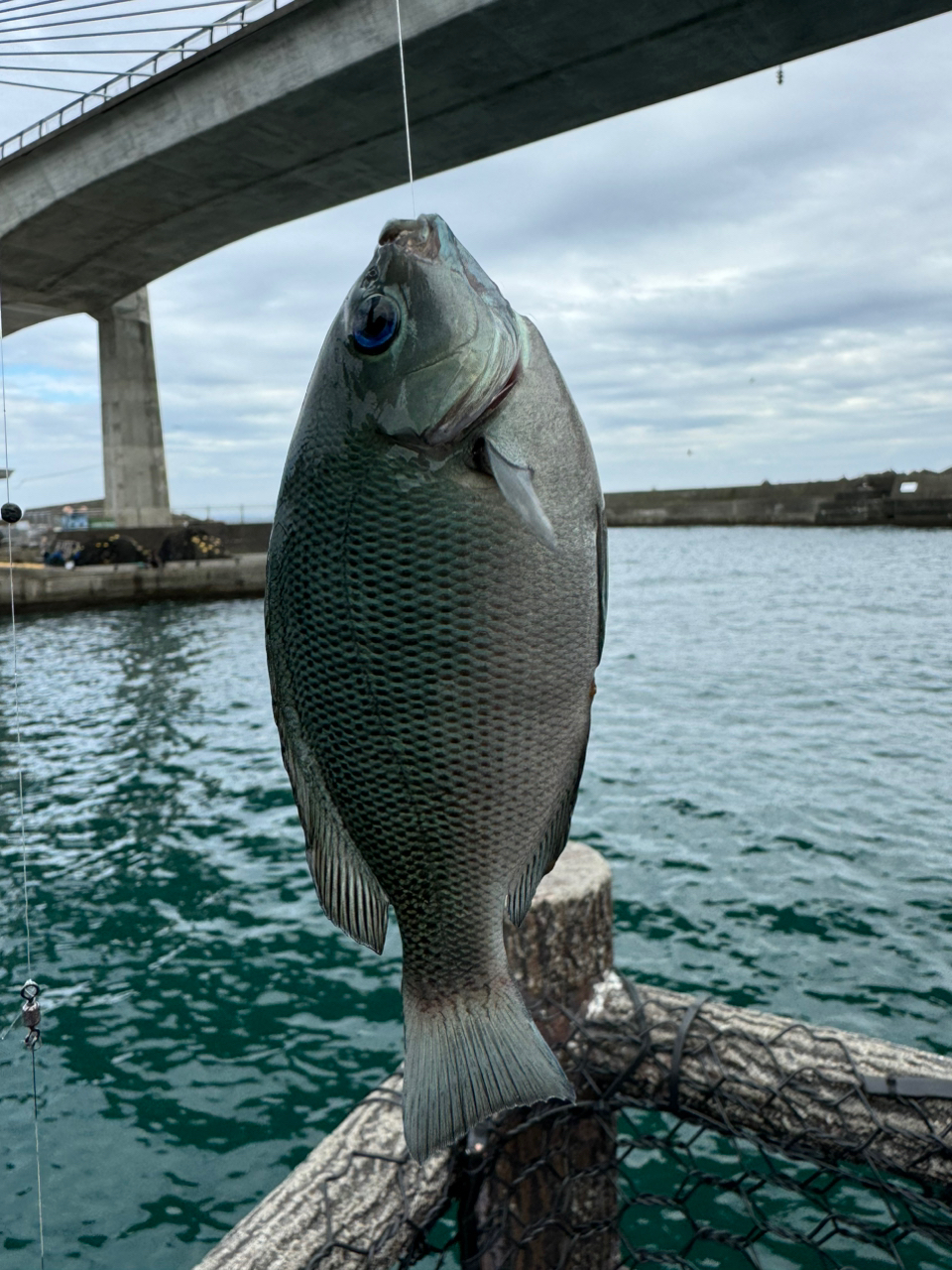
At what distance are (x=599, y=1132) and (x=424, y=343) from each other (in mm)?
2811

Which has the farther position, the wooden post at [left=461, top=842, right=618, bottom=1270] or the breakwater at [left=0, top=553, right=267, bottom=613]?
the breakwater at [left=0, top=553, right=267, bottom=613]

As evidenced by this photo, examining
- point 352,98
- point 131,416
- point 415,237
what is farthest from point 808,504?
point 415,237

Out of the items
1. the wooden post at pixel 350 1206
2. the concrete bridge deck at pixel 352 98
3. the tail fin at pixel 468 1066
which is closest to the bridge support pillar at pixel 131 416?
the concrete bridge deck at pixel 352 98

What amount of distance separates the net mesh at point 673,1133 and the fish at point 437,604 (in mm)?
1567

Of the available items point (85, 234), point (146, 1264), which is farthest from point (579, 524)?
point (85, 234)

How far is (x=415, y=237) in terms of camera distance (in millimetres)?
1351

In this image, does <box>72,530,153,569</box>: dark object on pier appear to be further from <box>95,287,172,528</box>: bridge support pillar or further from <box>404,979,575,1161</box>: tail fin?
<box>404,979,575,1161</box>: tail fin

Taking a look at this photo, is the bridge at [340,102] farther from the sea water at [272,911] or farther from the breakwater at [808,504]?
the breakwater at [808,504]

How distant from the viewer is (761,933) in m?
7.51

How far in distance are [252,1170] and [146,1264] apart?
72 cm

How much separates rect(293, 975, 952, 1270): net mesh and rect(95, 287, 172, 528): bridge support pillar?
39.0m

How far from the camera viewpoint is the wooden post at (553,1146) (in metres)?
2.86

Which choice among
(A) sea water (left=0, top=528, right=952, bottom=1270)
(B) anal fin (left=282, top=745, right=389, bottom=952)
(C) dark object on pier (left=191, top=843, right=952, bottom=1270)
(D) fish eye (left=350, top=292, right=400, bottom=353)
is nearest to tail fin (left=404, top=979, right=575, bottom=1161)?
(B) anal fin (left=282, top=745, right=389, bottom=952)

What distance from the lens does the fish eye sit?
1313mm
